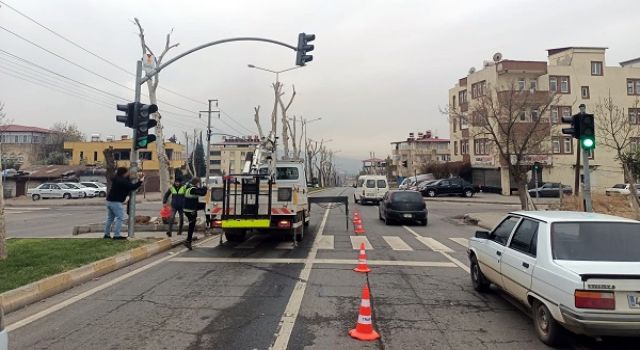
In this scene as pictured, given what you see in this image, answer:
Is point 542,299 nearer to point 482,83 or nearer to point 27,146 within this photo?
point 482,83

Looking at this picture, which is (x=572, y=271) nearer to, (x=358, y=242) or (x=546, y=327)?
(x=546, y=327)

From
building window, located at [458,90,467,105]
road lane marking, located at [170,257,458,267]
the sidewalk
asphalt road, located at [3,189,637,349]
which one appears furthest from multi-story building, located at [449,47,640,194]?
asphalt road, located at [3,189,637,349]

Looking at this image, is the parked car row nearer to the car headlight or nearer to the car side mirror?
the car headlight

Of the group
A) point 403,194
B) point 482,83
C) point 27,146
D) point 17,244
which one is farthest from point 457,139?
point 27,146

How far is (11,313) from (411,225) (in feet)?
52.4

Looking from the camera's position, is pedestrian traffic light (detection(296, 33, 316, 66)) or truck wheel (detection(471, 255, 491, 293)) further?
pedestrian traffic light (detection(296, 33, 316, 66))

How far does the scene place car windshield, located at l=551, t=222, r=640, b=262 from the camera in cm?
505

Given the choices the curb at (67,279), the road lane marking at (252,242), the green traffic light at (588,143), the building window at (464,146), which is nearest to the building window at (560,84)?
the building window at (464,146)

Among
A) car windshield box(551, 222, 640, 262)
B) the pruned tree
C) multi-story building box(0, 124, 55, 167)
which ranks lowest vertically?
car windshield box(551, 222, 640, 262)

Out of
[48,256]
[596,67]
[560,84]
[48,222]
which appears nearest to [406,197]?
[48,256]

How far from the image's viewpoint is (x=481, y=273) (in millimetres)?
7461

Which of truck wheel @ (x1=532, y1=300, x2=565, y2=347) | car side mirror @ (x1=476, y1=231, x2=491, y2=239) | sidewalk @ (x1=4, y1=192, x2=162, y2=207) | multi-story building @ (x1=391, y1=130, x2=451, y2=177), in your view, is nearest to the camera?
truck wheel @ (x1=532, y1=300, x2=565, y2=347)

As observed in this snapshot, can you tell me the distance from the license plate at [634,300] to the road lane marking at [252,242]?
31.0ft

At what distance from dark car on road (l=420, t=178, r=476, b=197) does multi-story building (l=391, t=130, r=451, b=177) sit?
49.2m
